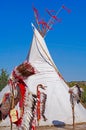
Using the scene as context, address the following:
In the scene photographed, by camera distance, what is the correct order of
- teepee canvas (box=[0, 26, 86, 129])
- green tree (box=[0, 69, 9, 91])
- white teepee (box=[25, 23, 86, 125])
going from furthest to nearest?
green tree (box=[0, 69, 9, 91]) < white teepee (box=[25, 23, 86, 125]) < teepee canvas (box=[0, 26, 86, 129])

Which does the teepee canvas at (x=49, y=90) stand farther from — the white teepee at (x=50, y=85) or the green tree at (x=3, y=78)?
the green tree at (x=3, y=78)

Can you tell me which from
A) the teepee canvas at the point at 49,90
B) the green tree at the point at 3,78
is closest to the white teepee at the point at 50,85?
the teepee canvas at the point at 49,90

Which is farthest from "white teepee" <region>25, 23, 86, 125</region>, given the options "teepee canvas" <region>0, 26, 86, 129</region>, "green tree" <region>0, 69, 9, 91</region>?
"green tree" <region>0, 69, 9, 91</region>

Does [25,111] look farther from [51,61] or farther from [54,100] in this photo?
[51,61]

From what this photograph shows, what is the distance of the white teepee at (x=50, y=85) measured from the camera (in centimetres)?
1831

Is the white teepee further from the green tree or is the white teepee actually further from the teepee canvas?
the green tree

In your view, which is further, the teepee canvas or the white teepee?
the white teepee

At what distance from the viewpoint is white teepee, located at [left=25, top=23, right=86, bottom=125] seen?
60.1 feet

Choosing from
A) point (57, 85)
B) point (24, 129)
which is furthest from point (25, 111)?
point (57, 85)

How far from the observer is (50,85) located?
19.1 m

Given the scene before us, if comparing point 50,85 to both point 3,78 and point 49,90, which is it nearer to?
point 49,90

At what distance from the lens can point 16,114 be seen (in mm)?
5707

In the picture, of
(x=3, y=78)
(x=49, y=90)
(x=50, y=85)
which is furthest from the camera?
(x=3, y=78)

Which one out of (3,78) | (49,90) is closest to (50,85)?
(49,90)
